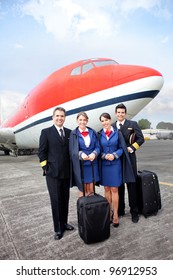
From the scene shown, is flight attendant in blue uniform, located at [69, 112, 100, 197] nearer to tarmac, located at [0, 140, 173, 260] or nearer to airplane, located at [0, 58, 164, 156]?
tarmac, located at [0, 140, 173, 260]

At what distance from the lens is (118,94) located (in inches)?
266

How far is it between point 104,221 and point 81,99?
547 cm

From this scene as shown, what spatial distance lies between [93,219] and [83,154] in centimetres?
91

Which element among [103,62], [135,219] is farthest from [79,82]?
[135,219]

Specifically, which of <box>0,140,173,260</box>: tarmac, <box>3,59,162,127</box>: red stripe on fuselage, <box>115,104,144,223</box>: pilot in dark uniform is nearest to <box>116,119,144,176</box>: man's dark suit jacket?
<box>115,104,144,223</box>: pilot in dark uniform

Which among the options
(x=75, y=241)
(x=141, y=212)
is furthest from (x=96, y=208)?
(x=141, y=212)

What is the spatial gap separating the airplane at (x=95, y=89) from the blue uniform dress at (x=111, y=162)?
155 inches


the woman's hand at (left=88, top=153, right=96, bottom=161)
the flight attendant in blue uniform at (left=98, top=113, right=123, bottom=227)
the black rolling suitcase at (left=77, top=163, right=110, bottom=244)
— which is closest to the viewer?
the black rolling suitcase at (left=77, top=163, right=110, bottom=244)

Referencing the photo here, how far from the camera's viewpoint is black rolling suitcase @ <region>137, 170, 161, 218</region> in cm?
339

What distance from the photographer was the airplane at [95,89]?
6694mm

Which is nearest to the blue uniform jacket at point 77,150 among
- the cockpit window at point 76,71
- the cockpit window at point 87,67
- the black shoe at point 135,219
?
the black shoe at point 135,219

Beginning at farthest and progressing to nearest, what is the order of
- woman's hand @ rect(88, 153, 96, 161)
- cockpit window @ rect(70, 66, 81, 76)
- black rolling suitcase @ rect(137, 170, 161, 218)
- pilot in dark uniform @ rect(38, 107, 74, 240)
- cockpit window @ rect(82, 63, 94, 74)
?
cockpit window @ rect(70, 66, 81, 76)
cockpit window @ rect(82, 63, 94, 74)
black rolling suitcase @ rect(137, 170, 161, 218)
pilot in dark uniform @ rect(38, 107, 74, 240)
woman's hand @ rect(88, 153, 96, 161)

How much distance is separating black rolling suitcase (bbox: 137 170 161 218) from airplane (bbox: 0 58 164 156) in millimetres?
3863
